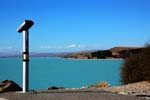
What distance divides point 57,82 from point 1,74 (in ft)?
21.8

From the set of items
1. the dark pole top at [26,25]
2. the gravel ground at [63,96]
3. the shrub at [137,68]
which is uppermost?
the dark pole top at [26,25]

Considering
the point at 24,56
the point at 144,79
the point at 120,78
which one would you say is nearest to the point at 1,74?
the point at 120,78

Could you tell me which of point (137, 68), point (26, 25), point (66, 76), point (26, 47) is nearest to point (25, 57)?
point (26, 47)

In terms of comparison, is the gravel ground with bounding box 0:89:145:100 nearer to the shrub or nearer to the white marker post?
the white marker post

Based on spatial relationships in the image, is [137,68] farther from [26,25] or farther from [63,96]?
[63,96]

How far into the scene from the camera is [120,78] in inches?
936

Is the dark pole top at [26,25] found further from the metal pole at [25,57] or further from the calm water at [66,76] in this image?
the calm water at [66,76]

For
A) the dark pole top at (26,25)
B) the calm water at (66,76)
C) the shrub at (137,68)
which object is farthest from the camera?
the calm water at (66,76)

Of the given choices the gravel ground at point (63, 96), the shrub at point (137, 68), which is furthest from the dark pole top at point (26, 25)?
the shrub at point (137, 68)

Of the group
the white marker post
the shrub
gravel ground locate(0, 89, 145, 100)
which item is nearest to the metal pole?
the white marker post

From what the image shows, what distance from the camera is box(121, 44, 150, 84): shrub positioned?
21.3 m

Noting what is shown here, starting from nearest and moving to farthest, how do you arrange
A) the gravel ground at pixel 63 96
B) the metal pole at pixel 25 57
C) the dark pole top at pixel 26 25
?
the gravel ground at pixel 63 96
the dark pole top at pixel 26 25
the metal pole at pixel 25 57

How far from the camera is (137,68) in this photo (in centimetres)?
2223

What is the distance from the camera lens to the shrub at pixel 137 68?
21291 millimetres
